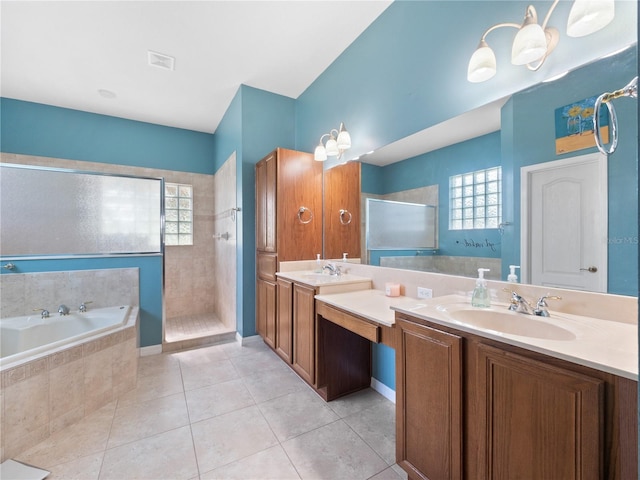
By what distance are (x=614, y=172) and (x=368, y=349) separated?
1.80 meters

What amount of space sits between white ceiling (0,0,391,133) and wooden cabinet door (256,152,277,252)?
99 cm

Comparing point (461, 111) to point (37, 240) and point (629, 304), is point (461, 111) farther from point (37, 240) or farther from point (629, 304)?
point (37, 240)

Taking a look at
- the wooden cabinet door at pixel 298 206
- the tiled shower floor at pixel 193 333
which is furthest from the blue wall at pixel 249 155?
the wooden cabinet door at pixel 298 206

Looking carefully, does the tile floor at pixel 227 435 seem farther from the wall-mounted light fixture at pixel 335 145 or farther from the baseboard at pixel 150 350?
the wall-mounted light fixture at pixel 335 145

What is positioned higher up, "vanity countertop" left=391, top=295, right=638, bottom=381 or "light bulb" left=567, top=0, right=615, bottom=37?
"light bulb" left=567, top=0, right=615, bottom=37

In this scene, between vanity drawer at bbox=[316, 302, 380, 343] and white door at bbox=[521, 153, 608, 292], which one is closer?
white door at bbox=[521, 153, 608, 292]

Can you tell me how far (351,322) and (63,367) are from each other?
195cm

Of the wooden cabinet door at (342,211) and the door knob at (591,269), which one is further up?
the wooden cabinet door at (342,211)

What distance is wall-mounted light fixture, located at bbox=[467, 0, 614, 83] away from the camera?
100 centimetres

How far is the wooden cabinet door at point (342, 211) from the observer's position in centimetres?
242

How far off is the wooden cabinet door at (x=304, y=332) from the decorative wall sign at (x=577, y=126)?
1628 millimetres

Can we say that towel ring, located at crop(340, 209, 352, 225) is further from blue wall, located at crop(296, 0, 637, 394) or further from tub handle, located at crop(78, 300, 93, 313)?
tub handle, located at crop(78, 300, 93, 313)

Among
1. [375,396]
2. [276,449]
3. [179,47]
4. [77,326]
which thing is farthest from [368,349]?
[179,47]

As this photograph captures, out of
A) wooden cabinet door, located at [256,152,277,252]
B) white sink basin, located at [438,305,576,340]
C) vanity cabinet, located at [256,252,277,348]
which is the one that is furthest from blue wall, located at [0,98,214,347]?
white sink basin, located at [438,305,576,340]
